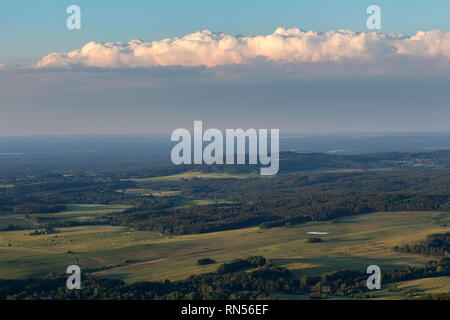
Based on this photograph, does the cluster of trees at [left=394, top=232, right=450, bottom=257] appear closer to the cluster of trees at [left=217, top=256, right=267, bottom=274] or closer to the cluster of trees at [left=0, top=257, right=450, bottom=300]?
the cluster of trees at [left=0, top=257, right=450, bottom=300]

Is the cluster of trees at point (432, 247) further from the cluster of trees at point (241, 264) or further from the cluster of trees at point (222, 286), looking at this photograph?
the cluster of trees at point (241, 264)

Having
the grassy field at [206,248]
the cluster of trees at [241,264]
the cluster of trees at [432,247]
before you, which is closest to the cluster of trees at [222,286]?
the cluster of trees at [241,264]

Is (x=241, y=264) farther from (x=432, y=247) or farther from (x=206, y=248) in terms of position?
(x=432, y=247)

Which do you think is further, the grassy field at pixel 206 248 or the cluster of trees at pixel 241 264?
the grassy field at pixel 206 248

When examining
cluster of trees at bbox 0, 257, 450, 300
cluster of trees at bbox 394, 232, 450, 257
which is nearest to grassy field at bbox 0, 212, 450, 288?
cluster of trees at bbox 394, 232, 450, 257

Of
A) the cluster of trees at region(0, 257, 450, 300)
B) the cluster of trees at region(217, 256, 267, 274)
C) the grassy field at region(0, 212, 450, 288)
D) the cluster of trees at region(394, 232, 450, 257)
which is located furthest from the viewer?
the cluster of trees at region(394, 232, 450, 257)
